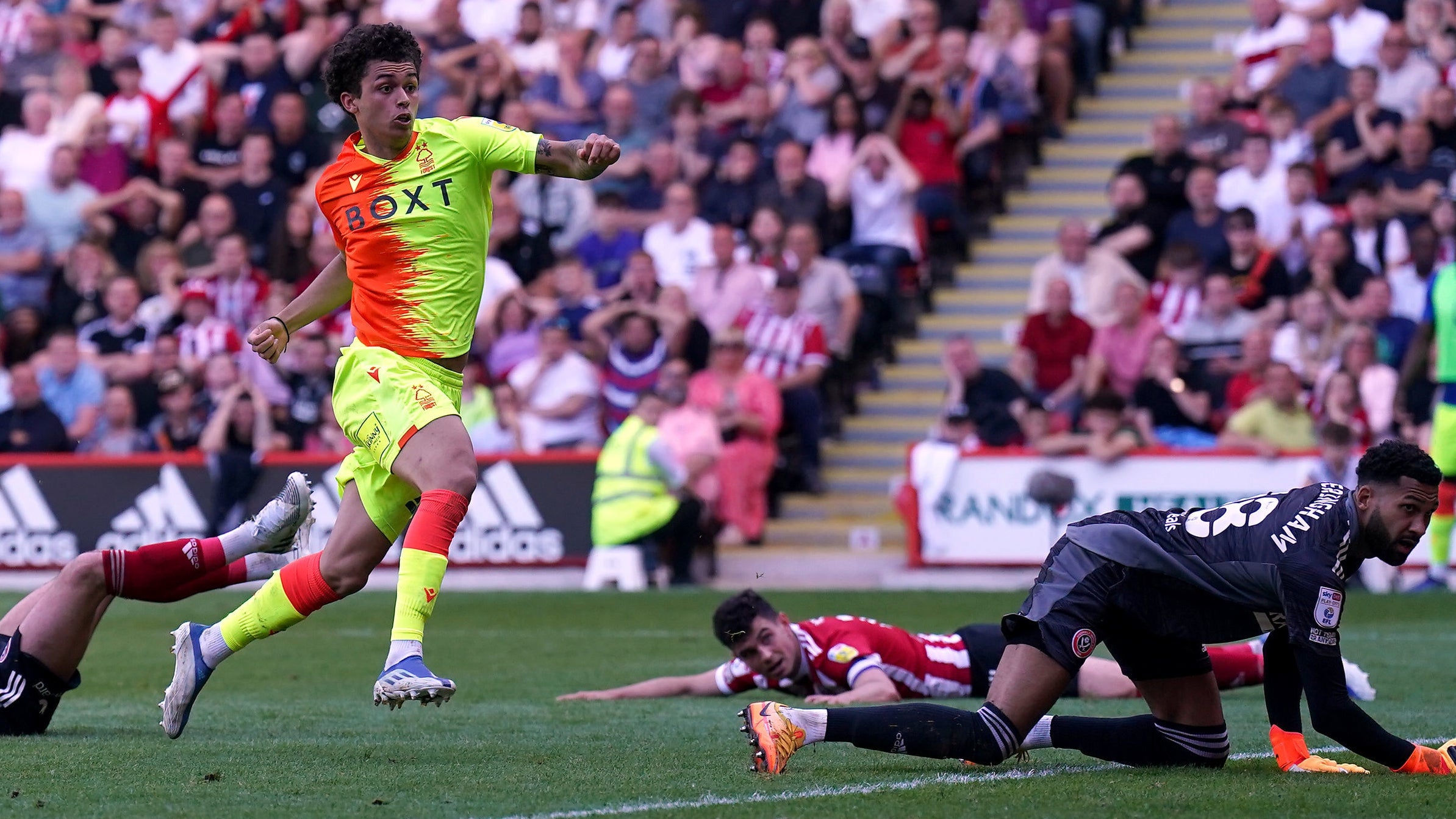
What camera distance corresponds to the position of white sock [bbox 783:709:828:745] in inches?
227

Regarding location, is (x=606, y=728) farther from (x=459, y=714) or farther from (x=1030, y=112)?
(x=1030, y=112)

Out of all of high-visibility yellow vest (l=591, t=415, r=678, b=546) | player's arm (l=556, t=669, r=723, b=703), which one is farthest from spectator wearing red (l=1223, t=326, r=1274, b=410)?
player's arm (l=556, t=669, r=723, b=703)

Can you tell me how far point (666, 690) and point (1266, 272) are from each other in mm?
8565

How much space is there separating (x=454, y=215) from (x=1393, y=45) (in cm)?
1162

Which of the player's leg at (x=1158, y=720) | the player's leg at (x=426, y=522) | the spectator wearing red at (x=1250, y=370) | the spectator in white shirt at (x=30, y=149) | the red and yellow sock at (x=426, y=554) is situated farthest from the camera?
the spectator in white shirt at (x=30, y=149)

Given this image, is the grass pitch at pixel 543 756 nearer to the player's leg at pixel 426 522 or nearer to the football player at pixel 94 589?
the football player at pixel 94 589

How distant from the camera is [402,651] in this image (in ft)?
19.8

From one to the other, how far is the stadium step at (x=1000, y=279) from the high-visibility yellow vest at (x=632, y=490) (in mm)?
974

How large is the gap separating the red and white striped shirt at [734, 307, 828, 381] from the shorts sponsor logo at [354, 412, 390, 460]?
9.65 meters

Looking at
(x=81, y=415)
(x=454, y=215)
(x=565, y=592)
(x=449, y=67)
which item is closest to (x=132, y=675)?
(x=454, y=215)

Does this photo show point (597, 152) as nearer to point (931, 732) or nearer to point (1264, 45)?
point (931, 732)

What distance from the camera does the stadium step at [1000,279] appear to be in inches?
632

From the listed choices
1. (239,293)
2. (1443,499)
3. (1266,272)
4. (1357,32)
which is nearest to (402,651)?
(1443,499)

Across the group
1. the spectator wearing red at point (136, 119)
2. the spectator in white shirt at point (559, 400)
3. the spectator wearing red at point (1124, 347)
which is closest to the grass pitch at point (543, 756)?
the spectator wearing red at point (1124, 347)
